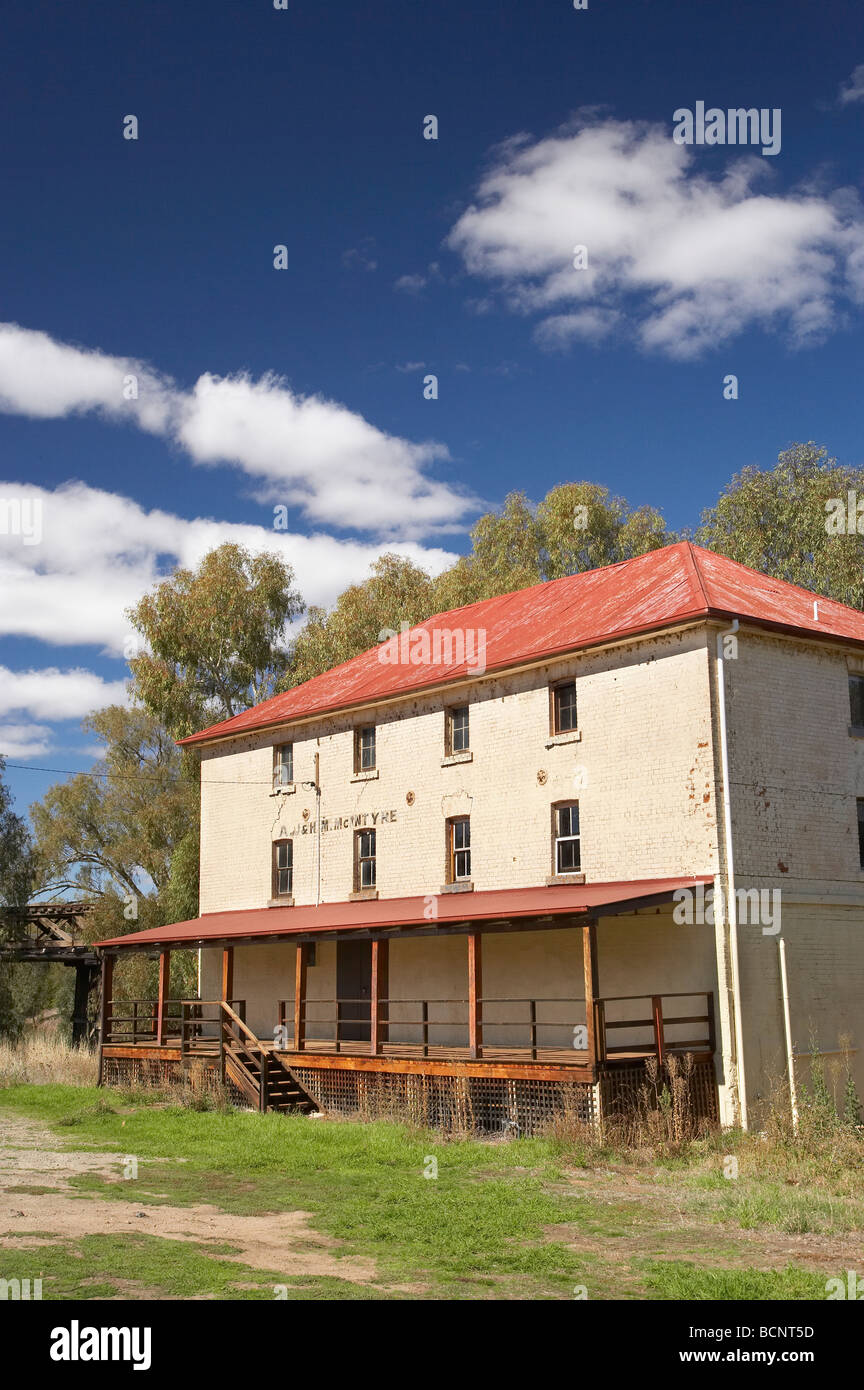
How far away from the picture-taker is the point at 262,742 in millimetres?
31516

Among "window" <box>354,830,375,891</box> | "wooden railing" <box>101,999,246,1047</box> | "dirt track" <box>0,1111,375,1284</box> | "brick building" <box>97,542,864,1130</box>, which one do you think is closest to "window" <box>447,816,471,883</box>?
"brick building" <box>97,542,864,1130</box>

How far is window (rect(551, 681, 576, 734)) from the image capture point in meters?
23.8

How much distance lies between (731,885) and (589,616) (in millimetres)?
6922

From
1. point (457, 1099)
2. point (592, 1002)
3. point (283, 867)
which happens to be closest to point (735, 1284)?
point (592, 1002)

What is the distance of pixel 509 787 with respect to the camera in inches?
964

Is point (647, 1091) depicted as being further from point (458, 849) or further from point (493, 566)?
point (493, 566)

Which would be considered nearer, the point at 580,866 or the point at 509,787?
the point at 580,866

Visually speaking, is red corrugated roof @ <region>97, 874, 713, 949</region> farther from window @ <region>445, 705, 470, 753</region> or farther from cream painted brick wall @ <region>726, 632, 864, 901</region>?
window @ <region>445, 705, 470, 753</region>

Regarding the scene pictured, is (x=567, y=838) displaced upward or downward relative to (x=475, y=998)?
upward

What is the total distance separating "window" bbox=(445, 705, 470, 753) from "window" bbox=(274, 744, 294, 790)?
577 centimetres

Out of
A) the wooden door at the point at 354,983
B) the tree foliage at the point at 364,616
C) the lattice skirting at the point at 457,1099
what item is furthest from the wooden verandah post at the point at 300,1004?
the tree foliage at the point at 364,616

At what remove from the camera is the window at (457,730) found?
26125 millimetres

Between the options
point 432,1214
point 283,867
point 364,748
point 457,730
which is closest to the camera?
point 432,1214
